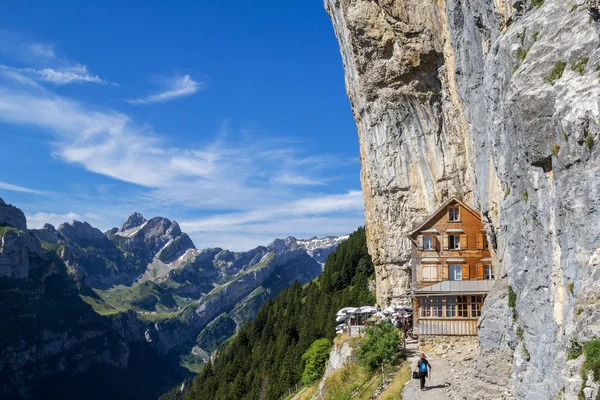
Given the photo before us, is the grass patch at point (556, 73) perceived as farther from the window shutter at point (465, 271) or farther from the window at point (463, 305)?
the window shutter at point (465, 271)

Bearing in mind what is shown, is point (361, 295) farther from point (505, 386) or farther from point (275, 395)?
point (505, 386)

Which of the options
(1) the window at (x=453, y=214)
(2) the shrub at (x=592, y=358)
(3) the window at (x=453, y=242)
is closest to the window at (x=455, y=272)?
(3) the window at (x=453, y=242)

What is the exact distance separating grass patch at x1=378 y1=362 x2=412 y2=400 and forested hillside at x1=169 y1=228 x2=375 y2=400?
46.5m

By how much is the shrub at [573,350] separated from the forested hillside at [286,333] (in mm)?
62901

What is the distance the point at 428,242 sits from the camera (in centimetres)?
4806

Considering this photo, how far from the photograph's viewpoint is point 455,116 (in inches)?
2018

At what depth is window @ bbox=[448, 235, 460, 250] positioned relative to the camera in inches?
1868

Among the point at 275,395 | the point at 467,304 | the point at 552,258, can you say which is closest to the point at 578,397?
the point at 552,258

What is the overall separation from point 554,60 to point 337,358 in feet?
103

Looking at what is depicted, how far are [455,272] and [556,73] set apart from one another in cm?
2600

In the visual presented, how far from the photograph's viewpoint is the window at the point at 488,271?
46.7 meters

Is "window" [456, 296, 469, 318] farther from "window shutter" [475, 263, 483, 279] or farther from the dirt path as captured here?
"window shutter" [475, 263, 483, 279]

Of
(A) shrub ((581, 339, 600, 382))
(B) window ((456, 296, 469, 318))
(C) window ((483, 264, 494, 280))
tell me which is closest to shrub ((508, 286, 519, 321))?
(A) shrub ((581, 339, 600, 382))

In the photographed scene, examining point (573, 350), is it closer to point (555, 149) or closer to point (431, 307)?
point (555, 149)
